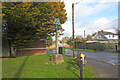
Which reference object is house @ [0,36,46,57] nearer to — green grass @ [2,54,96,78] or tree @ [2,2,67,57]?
tree @ [2,2,67,57]

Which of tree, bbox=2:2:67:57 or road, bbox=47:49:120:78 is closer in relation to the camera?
road, bbox=47:49:120:78

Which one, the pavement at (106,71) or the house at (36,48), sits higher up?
the house at (36,48)

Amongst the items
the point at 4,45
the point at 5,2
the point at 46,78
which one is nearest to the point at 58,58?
the point at 46,78

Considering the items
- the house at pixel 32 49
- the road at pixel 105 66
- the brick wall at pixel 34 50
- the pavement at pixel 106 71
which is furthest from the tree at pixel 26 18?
the pavement at pixel 106 71

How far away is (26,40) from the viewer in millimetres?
13930

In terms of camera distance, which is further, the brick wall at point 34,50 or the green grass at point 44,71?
the brick wall at point 34,50

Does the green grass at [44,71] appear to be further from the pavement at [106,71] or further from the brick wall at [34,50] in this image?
the brick wall at [34,50]

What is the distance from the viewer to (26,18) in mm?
11633

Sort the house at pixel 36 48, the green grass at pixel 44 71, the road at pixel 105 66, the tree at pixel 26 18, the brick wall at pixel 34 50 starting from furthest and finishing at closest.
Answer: the house at pixel 36 48 → the brick wall at pixel 34 50 → the tree at pixel 26 18 → the road at pixel 105 66 → the green grass at pixel 44 71

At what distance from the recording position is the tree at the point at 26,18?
11.5 m

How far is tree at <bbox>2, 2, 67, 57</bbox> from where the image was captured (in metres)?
11.5

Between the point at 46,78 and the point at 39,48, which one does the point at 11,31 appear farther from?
the point at 46,78

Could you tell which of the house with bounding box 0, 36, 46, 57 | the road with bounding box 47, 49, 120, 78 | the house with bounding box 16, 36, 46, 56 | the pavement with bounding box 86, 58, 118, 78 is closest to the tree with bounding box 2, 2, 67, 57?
the house with bounding box 0, 36, 46, 57

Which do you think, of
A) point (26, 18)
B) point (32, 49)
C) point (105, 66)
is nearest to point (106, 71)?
point (105, 66)
